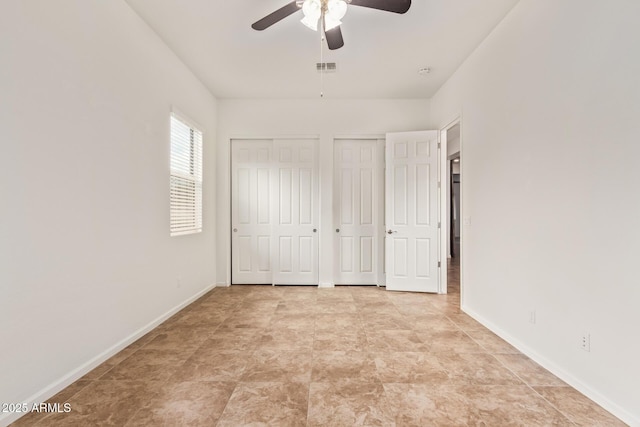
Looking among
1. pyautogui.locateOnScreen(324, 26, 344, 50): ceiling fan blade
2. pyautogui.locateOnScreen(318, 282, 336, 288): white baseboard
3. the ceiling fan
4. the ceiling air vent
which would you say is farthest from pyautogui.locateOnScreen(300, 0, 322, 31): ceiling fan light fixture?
pyautogui.locateOnScreen(318, 282, 336, 288): white baseboard

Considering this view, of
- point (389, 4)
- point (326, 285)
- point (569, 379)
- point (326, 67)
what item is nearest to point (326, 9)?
point (389, 4)

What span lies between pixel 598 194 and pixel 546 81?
96cm

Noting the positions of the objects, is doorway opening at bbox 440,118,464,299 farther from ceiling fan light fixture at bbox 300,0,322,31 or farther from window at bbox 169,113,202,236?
window at bbox 169,113,202,236

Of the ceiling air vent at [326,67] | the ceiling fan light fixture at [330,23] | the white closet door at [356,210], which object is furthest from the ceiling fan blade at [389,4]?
the white closet door at [356,210]

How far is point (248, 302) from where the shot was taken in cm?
386

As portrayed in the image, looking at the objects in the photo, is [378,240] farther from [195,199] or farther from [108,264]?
[108,264]

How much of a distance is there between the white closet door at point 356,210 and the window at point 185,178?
2.02m

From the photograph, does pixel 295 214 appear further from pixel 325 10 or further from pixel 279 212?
pixel 325 10

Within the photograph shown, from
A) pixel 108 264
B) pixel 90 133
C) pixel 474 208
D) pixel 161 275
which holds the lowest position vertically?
pixel 161 275

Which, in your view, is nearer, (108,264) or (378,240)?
(108,264)

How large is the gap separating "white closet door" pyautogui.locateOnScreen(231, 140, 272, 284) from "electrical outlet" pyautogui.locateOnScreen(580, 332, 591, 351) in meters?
3.78

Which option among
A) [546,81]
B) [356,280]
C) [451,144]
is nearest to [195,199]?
[356,280]

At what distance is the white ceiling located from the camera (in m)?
2.65

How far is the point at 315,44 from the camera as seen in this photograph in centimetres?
318
